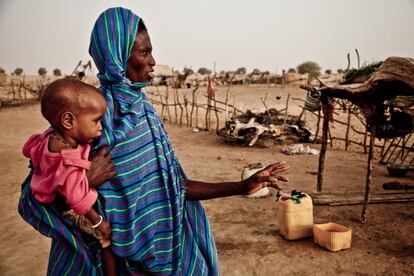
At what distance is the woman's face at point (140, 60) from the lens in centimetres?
145

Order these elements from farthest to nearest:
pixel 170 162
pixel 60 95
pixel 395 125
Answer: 1. pixel 395 125
2. pixel 170 162
3. pixel 60 95

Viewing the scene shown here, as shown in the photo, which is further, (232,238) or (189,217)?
(232,238)

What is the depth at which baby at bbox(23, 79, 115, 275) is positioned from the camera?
4.02ft

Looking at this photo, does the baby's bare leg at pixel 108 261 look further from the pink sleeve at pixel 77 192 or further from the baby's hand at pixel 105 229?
the pink sleeve at pixel 77 192

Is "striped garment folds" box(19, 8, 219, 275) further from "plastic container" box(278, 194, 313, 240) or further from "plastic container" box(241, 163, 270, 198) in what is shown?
"plastic container" box(241, 163, 270, 198)

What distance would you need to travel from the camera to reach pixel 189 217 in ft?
5.55

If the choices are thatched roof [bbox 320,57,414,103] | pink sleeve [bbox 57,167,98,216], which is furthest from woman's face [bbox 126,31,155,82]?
thatched roof [bbox 320,57,414,103]

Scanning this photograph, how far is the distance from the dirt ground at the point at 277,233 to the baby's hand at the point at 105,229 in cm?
238

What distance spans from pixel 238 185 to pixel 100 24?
925 millimetres

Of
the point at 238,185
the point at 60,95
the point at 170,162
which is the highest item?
the point at 60,95

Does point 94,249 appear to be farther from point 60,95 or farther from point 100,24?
point 100,24

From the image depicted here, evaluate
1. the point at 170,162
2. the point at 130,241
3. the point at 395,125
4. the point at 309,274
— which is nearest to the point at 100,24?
the point at 170,162

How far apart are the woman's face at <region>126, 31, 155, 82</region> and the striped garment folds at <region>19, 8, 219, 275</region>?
0.04 meters

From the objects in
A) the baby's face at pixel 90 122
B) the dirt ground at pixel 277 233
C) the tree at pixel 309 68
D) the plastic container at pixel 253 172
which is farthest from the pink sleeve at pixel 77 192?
the tree at pixel 309 68
